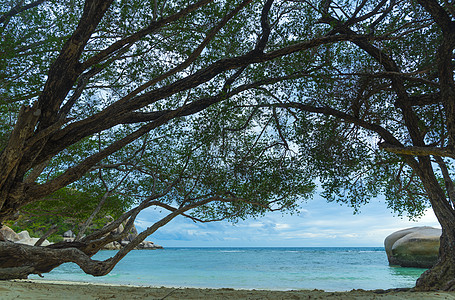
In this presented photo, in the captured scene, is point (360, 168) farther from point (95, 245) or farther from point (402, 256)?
point (402, 256)

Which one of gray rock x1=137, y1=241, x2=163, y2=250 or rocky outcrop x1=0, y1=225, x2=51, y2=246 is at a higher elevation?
rocky outcrop x1=0, y1=225, x2=51, y2=246

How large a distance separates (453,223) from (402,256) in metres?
22.0

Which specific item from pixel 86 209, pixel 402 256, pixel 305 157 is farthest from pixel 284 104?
pixel 402 256

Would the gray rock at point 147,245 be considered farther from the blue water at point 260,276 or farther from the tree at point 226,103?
the tree at point 226,103

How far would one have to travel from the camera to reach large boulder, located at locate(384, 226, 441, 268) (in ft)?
79.5

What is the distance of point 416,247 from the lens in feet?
82.4

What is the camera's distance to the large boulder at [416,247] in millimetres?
24219

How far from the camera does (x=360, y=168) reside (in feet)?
38.3

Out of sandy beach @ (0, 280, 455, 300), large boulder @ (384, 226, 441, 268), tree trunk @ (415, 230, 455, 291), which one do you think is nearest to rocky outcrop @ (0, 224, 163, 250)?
sandy beach @ (0, 280, 455, 300)

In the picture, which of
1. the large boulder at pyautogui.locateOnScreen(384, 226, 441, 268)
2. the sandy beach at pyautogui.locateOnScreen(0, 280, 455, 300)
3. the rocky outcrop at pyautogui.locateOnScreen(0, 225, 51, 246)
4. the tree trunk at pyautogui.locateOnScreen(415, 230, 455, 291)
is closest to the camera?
the sandy beach at pyautogui.locateOnScreen(0, 280, 455, 300)

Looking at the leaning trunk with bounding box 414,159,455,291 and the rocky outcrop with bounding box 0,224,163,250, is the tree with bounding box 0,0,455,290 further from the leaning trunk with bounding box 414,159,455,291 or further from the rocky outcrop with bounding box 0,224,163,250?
the rocky outcrop with bounding box 0,224,163,250

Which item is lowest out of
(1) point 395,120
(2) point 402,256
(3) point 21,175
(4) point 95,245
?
(2) point 402,256

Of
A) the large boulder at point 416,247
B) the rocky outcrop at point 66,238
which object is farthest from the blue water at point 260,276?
the rocky outcrop at point 66,238

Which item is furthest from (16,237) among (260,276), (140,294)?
(140,294)
